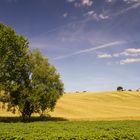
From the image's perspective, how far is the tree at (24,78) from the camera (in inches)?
2117

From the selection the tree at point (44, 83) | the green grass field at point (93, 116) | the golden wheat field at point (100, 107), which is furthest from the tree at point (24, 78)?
the golden wheat field at point (100, 107)

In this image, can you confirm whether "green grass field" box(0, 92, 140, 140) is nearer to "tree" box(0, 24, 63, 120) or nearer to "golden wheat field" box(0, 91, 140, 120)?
"golden wheat field" box(0, 91, 140, 120)

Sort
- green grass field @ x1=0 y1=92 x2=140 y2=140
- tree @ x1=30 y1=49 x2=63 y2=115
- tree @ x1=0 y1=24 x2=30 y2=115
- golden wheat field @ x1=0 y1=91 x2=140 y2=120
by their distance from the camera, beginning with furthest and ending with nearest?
1. golden wheat field @ x1=0 y1=91 x2=140 y2=120
2. tree @ x1=30 y1=49 x2=63 y2=115
3. tree @ x1=0 y1=24 x2=30 y2=115
4. green grass field @ x1=0 y1=92 x2=140 y2=140

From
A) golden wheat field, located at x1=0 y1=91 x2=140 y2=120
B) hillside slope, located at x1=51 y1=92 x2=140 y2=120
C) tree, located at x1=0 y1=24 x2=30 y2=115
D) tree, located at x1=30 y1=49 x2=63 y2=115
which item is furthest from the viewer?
hillside slope, located at x1=51 y1=92 x2=140 y2=120

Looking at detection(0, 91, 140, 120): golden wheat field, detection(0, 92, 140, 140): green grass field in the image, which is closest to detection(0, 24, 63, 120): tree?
detection(0, 92, 140, 140): green grass field

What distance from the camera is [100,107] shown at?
90500 mm

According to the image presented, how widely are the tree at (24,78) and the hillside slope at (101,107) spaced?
14.1 metres

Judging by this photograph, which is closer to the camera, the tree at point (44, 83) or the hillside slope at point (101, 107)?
the tree at point (44, 83)

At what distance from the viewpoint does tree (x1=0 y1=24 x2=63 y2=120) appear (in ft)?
176

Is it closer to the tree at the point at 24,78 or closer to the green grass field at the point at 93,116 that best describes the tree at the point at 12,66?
the tree at the point at 24,78

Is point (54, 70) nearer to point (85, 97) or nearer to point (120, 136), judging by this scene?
point (120, 136)

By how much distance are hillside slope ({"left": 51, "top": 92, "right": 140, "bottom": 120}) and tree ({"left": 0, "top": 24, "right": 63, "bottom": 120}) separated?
1414 cm

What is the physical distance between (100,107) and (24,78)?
3779cm

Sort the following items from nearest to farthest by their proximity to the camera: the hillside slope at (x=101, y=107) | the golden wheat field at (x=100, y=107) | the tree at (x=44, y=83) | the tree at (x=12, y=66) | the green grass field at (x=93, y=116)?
1. the green grass field at (x=93, y=116)
2. the tree at (x=12, y=66)
3. the tree at (x=44, y=83)
4. the golden wheat field at (x=100, y=107)
5. the hillside slope at (x=101, y=107)
